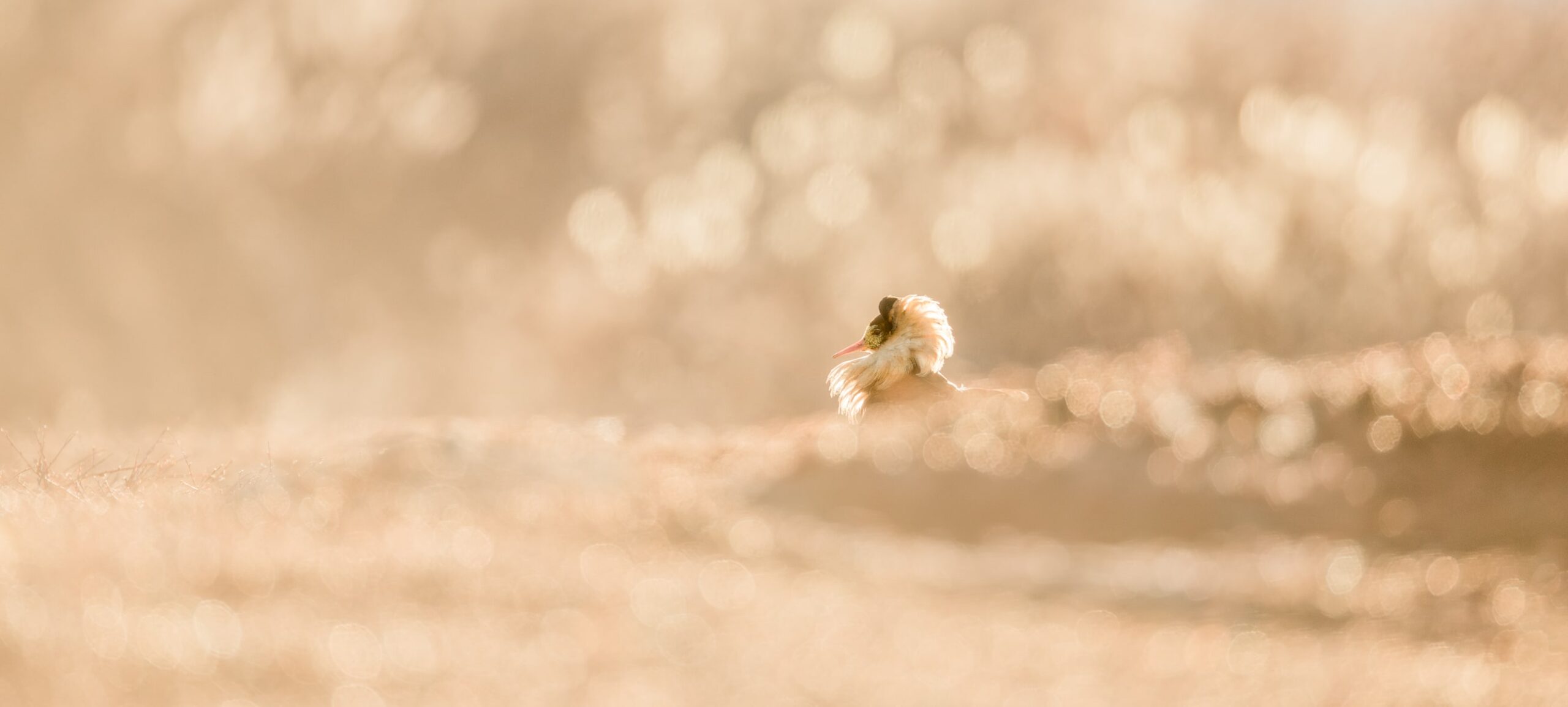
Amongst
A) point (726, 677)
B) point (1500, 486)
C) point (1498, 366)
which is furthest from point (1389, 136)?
point (726, 677)

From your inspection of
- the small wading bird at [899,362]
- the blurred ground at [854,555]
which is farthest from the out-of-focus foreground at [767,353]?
the small wading bird at [899,362]

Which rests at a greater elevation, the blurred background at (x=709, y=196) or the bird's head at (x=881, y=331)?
the blurred background at (x=709, y=196)

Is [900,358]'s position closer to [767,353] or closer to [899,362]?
[899,362]

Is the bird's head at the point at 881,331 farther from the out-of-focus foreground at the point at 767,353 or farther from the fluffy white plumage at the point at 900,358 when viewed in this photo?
the out-of-focus foreground at the point at 767,353

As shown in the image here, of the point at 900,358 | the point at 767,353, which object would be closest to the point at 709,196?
the point at 767,353

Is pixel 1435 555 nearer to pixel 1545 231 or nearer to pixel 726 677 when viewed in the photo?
pixel 726 677

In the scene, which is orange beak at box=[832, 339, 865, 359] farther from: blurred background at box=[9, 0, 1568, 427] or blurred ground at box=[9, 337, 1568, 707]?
blurred background at box=[9, 0, 1568, 427]
